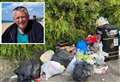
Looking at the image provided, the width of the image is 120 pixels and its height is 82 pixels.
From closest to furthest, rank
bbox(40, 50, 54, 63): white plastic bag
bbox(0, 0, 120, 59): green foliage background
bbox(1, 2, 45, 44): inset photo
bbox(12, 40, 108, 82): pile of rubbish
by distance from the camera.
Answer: bbox(12, 40, 108, 82): pile of rubbish → bbox(1, 2, 45, 44): inset photo → bbox(40, 50, 54, 63): white plastic bag → bbox(0, 0, 120, 59): green foliage background

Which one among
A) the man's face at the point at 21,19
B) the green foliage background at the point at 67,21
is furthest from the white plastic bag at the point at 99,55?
the man's face at the point at 21,19

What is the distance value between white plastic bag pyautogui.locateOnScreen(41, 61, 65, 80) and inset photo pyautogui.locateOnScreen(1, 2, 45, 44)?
0.42 m

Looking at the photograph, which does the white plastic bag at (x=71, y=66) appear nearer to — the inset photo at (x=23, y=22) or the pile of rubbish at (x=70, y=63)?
the pile of rubbish at (x=70, y=63)

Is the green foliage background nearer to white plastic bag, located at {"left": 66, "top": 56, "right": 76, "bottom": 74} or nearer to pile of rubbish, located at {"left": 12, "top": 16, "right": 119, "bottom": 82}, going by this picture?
pile of rubbish, located at {"left": 12, "top": 16, "right": 119, "bottom": 82}

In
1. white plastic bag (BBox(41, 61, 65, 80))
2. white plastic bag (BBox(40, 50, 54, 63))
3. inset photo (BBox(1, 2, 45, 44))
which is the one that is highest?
inset photo (BBox(1, 2, 45, 44))

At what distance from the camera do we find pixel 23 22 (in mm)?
5746

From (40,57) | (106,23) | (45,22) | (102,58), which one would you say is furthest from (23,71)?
(106,23)

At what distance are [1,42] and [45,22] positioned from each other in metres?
0.78

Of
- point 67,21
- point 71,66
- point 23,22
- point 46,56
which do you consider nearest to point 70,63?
point 71,66

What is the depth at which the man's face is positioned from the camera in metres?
5.73

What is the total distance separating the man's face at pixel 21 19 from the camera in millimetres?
5730

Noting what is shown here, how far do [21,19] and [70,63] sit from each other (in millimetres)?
1007

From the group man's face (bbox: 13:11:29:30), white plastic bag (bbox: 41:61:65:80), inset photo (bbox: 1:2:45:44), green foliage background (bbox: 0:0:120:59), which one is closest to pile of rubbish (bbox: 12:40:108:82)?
white plastic bag (bbox: 41:61:65:80)

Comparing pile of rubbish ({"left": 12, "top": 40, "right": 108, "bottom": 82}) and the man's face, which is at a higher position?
the man's face
